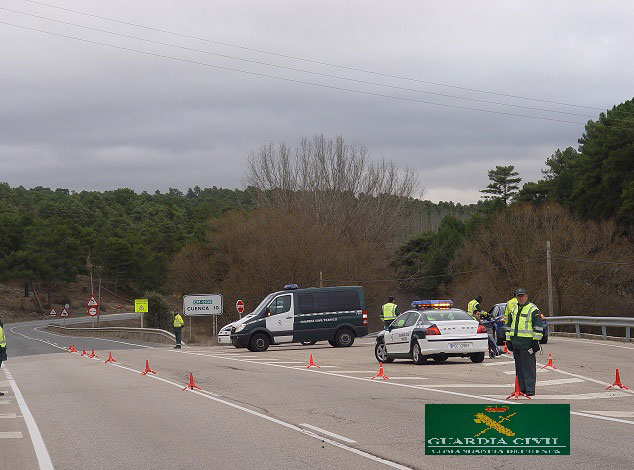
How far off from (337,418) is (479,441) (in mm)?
6627

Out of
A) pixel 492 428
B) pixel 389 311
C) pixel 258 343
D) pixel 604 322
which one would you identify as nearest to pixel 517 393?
pixel 492 428

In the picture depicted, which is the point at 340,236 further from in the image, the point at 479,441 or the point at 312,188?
the point at 479,441

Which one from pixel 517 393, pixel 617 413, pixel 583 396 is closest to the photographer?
pixel 617 413

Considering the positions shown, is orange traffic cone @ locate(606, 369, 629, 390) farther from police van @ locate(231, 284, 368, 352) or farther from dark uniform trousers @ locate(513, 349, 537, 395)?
police van @ locate(231, 284, 368, 352)

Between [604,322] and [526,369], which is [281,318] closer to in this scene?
[604,322]

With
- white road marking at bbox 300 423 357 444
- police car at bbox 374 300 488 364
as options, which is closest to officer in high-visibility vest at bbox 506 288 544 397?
white road marking at bbox 300 423 357 444

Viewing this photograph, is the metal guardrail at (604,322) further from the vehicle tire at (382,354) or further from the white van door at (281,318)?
the white van door at (281,318)

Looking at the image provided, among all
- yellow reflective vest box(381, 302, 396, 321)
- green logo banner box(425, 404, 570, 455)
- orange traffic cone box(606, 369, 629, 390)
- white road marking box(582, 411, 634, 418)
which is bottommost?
white road marking box(582, 411, 634, 418)

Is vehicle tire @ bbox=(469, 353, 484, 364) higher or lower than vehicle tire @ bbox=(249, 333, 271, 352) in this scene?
higher

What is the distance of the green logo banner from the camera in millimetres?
6141

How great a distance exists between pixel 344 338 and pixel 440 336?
12347 mm

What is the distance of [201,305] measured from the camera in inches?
1903

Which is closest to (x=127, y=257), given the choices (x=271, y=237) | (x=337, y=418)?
(x=271, y=237)

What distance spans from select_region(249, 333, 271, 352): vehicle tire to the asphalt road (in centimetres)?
840
